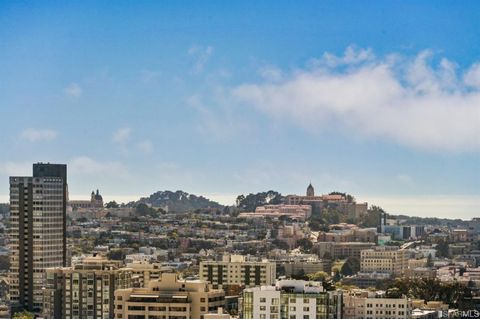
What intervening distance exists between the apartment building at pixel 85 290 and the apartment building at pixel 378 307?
5265mm

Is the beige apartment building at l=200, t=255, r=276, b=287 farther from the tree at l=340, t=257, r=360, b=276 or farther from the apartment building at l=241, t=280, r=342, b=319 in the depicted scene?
the tree at l=340, t=257, r=360, b=276

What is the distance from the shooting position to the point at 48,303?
32219mm

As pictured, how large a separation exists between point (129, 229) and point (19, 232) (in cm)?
3247

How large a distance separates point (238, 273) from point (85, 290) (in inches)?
272

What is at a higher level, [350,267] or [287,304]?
[287,304]

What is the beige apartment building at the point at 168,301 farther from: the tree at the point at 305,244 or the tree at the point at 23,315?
the tree at the point at 305,244

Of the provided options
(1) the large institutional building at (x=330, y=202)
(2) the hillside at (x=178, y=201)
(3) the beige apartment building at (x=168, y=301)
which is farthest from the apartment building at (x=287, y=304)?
(2) the hillside at (x=178, y=201)

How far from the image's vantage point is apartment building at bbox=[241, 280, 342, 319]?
74.2 ft

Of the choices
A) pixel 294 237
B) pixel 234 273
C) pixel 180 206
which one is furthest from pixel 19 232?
pixel 180 206

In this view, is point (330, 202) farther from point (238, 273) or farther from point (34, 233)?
point (238, 273)

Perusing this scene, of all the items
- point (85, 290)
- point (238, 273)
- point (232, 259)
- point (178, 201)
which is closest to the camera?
point (85, 290)

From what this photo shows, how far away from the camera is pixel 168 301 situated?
965 inches

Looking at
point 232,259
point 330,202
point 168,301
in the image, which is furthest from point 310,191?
point 168,301

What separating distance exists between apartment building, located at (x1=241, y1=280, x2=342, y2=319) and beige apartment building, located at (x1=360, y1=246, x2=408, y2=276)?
32.1 m
